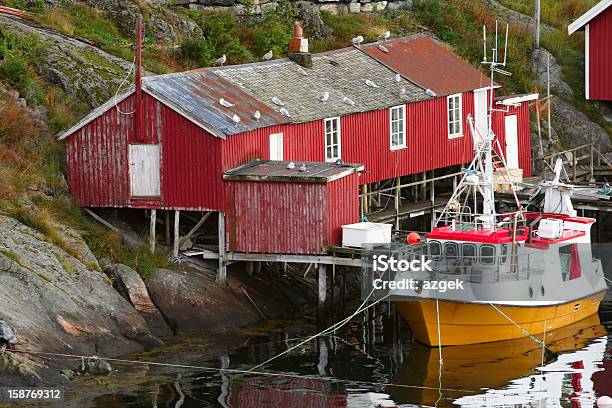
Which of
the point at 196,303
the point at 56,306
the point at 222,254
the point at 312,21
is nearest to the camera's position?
the point at 56,306

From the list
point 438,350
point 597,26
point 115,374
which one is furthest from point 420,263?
point 597,26

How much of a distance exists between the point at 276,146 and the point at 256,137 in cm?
93

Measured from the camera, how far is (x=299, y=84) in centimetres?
4581

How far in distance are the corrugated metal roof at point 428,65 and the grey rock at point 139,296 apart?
12499 millimetres

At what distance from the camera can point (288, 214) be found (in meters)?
41.0

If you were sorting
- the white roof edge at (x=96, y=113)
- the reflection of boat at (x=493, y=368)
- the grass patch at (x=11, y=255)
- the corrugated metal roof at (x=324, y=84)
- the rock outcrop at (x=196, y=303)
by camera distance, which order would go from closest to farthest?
the reflection of boat at (x=493, y=368), the grass patch at (x=11, y=255), the rock outcrop at (x=196, y=303), the white roof edge at (x=96, y=113), the corrugated metal roof at (x=324, y=84)

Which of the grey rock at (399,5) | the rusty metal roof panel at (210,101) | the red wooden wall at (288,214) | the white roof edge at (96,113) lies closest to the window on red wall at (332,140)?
the rusty metal roof panel at (210,101)

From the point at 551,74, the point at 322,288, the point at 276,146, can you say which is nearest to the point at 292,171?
the point at 276,146

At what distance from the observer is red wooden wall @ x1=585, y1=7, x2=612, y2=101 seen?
5667 centimetres

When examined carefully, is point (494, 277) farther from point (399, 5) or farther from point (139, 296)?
point (399, 5)

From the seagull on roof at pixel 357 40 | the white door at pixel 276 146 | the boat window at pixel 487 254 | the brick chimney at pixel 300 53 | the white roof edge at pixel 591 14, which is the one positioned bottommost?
the boat window at pixel 487 254

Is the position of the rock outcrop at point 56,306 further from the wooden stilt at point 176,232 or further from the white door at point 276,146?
the white door at point 276,146

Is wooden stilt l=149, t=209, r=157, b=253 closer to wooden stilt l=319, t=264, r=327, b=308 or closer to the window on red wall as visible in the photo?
wooden stilt l=319, t=264, r=327, b=308

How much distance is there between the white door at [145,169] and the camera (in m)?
42.0
